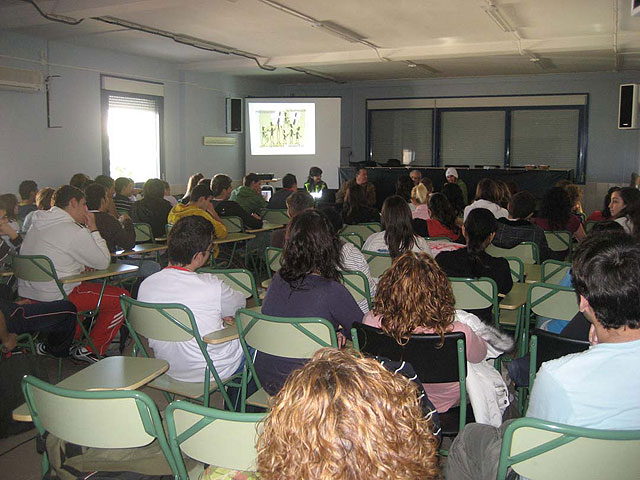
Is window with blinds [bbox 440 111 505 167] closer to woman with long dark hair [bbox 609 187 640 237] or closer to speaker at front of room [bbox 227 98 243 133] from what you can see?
speaker at front of room [bbox 227 98 243 133]

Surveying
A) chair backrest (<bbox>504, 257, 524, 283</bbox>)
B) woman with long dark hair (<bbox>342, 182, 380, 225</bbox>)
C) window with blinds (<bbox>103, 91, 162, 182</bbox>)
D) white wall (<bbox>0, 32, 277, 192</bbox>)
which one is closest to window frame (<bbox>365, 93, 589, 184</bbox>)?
white wall (<bbox>0, 32, 277, 192</bbox>)

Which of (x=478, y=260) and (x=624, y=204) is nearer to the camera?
(x=478, y=260)

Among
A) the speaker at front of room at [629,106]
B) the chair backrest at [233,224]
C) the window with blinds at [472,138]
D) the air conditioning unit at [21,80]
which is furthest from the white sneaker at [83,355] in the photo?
the window with blinds at [472,138]

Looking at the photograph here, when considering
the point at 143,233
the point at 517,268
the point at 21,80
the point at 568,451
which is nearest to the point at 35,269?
the point at 143,233

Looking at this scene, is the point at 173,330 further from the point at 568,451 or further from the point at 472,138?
the point at 472,138

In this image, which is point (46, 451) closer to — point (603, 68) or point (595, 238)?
point (595, 238)

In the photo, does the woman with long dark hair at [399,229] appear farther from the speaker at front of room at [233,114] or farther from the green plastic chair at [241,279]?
the speaker at front of room at [233,114]

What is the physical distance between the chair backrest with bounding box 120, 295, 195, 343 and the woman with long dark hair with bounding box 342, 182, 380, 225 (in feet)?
12.6

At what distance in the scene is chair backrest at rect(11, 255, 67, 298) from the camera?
3.80 m

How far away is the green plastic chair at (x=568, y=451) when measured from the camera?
1430 millimetres

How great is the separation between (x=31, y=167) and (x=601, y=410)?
8084 millimetres

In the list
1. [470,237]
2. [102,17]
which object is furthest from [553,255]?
[102,17]

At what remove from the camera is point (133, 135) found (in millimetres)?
9969

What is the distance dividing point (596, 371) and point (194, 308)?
1826 millimetres
